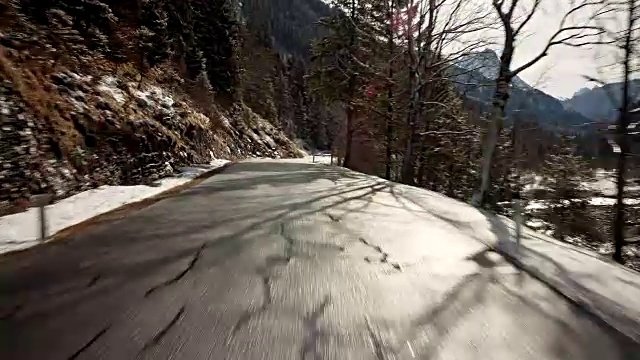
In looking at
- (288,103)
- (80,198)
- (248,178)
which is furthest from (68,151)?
(288,103)

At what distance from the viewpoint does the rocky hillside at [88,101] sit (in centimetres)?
859

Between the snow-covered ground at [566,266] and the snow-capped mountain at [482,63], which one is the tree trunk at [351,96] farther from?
the snow-covered ground at [566,266]

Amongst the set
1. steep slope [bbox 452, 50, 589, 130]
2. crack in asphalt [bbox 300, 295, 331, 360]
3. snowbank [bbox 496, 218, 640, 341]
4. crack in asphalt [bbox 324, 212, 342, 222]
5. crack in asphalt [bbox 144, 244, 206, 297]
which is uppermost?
steep slope [bbox 452, 50, 589, 130]

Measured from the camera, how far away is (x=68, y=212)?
7.96 m

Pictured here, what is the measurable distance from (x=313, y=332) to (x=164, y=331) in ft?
3.69

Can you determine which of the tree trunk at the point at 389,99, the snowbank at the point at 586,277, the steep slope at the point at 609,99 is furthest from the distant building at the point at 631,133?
the snowbank at the point at 586,277

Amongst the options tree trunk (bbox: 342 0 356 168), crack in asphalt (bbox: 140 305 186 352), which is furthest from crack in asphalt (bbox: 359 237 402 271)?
tree trunk (bbox: 342 0 356 168)

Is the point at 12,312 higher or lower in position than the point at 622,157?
lower

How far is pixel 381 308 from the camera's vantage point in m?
3.95

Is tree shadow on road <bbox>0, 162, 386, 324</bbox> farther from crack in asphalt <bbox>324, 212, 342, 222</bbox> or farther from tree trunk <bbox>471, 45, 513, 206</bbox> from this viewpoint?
tree trunk <bbox>471, 45, 513, 206</bbox>

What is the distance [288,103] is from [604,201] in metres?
66.1

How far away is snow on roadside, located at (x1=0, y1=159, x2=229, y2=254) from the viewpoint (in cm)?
616

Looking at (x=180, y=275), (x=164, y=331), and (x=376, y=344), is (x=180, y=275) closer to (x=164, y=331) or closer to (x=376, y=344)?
(x=164, y=331)

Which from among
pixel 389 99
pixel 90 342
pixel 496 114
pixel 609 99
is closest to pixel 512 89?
pixel 496 114
